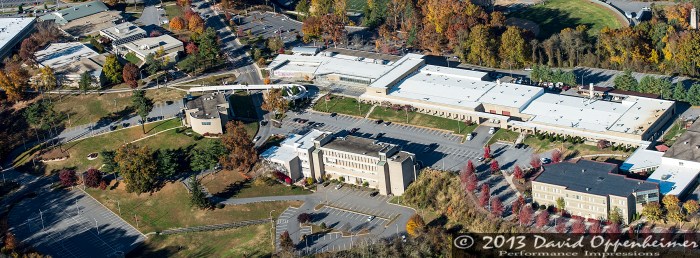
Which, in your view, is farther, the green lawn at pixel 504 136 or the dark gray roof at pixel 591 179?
the green lawn at pixel 504 136

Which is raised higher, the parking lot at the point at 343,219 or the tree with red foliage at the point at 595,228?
the tree with red foliage at the point at 595,228

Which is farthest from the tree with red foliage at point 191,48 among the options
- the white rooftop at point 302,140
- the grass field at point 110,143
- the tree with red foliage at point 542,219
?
the tree with red foliage at point 542,219

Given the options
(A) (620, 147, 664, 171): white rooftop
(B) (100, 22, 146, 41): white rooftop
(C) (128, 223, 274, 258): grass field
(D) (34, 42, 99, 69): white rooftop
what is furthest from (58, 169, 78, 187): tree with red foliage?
(A) (620, 147, 664, 171): white rooftop

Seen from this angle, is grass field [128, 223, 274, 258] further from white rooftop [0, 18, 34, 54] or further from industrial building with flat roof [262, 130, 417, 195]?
white rooftop [0, 18, 34, 54]

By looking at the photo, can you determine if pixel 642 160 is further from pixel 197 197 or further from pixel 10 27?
pixel 10 27

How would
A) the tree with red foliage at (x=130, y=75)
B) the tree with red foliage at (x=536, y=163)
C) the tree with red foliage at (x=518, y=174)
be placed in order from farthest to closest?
the tree with red foliage at (x=130, y=75) < the tree with red foliage at (x=536, y=163) < the tree with red foliage at (x=518, y=174)

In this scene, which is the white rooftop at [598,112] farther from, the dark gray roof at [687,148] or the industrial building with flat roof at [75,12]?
the industrial building with flat roof at [75,12]

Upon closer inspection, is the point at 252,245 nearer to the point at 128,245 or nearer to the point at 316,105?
the point at 128,245
